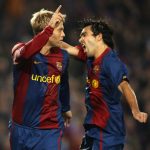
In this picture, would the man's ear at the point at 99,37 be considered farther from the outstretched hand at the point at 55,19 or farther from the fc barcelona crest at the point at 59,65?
the outstretched hand at the point at 55,19

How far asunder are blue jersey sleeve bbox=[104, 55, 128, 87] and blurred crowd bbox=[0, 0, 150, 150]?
11.4ft

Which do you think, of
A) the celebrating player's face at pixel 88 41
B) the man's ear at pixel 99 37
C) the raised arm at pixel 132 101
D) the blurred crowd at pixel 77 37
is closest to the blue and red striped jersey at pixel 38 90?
the celebrating player's face at pixel 88 41

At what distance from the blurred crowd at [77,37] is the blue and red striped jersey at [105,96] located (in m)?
3.30

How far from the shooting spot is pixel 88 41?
711 cm

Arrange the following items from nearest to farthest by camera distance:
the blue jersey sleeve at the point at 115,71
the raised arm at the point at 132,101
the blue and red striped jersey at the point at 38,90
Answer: the raised arm at the point at 132,101 < the blue jersey sleeve at the point at 115,71 < the blue and red striped jersey at the point at 38,90

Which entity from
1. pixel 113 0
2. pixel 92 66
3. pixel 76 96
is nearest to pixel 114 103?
pixel 92 66

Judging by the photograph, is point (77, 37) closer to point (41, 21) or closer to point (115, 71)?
point (41, 21)

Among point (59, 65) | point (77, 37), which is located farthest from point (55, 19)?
point (77, 37)

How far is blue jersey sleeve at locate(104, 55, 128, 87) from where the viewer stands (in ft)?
22.5

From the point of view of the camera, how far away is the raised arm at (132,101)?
6723 mm

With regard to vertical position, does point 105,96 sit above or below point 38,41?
below

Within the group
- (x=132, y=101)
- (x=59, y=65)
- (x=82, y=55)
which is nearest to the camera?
(x=132, y=101)

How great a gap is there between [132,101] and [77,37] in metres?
4.79

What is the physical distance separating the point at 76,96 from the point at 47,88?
3.97 metres
